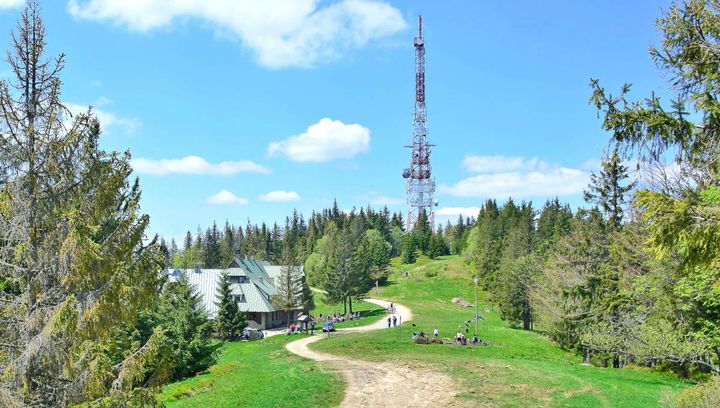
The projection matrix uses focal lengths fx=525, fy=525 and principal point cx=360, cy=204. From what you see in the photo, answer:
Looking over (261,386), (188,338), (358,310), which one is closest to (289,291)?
(358,310)

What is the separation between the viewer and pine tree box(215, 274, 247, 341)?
49.6 metres

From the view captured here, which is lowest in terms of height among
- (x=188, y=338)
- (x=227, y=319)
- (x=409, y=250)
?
(x=227, y=319)

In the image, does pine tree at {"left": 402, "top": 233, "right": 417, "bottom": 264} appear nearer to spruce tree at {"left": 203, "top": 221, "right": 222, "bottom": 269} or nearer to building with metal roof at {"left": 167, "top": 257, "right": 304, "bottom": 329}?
spruce tree at {"left": 203, "top": 221, "right": 222, "bottom": 269}

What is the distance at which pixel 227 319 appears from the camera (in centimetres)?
5009

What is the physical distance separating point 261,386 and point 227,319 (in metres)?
26.7

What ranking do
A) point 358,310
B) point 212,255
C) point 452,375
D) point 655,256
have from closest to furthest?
point 655,256 < point 452,375 < point 358,310 < point 212,255

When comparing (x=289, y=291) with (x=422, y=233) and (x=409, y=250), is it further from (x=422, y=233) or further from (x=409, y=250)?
(x=422, y=233)

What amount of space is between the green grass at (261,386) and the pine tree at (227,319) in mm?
15260

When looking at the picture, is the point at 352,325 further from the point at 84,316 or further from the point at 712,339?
the point at 84,316

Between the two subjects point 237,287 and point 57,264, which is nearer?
point 57,264

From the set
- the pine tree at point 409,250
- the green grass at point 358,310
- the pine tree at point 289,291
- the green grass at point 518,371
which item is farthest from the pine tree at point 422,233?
the green grass at point 518,371

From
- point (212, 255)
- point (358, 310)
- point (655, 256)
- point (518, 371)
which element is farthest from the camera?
point (212, 255)

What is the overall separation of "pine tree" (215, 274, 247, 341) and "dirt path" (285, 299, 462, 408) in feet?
68.5

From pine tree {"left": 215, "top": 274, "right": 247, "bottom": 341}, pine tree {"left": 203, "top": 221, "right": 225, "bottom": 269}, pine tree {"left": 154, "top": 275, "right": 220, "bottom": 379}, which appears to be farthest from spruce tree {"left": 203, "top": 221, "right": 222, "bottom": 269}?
pine tree {"left": 154, "top": 275, "right": 220, "bottom": 379}
